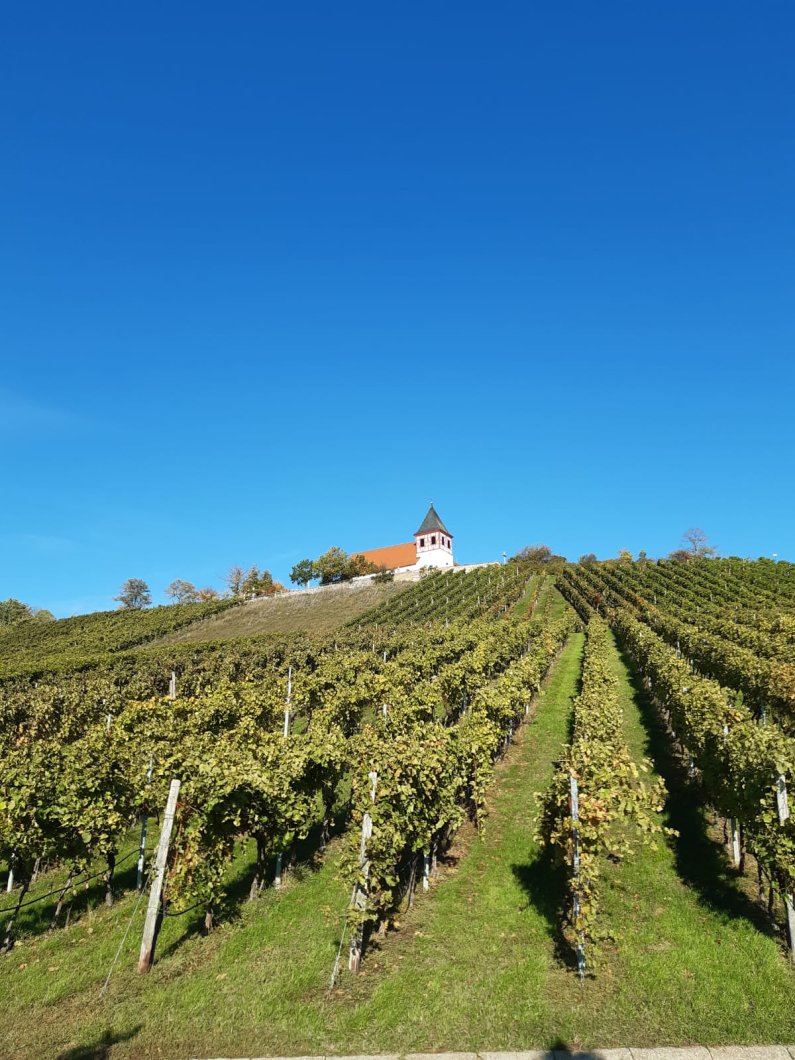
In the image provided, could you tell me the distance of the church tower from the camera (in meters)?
124

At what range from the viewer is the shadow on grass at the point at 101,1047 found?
7832 mm

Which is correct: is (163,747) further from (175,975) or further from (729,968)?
(729,968)

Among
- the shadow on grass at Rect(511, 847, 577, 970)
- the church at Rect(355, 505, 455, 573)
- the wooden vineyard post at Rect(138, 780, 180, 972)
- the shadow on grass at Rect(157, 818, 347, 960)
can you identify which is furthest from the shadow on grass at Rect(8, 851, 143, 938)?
the church at Rect(355, 505, 455, 573)

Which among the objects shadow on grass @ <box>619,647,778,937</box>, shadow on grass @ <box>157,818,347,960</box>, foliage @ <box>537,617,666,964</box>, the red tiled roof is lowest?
shadow on grass @ <box>157,818,347,960</box>

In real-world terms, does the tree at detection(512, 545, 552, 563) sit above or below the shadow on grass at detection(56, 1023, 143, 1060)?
above

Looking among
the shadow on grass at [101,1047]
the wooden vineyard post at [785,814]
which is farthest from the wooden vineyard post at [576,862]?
the shadow on grass at [101,1047]

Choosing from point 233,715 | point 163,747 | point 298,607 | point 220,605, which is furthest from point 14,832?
point 220,605

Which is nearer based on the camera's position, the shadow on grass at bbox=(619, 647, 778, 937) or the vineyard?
the vineyard

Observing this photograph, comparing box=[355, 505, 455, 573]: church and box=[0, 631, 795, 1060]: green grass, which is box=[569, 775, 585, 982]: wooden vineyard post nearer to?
box=[0, 631, 795, 1060]: green grass

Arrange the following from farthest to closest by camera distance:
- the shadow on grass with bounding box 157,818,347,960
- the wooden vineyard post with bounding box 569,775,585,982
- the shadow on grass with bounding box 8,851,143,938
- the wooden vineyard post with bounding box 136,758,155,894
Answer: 1. the wooden vineyard post with bounding box 136,758,155,894
2. the shadow on grass with bounding box 8,851,143,938
3. the shadow on grass with bounding box 157,818,347,960
4. the wooden vineyard post with bounding box 569,775,585,982

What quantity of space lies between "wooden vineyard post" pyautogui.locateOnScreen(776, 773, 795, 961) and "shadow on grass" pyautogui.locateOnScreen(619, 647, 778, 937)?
25.1 inches

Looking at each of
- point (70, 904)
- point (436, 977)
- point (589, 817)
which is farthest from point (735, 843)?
point (70, 904)

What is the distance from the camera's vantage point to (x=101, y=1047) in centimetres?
802

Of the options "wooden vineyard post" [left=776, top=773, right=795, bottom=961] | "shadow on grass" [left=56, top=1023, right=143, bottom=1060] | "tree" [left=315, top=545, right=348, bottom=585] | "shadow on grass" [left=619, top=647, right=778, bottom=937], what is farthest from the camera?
"tree" [left=315, top=545, right=348, bottom=585]
